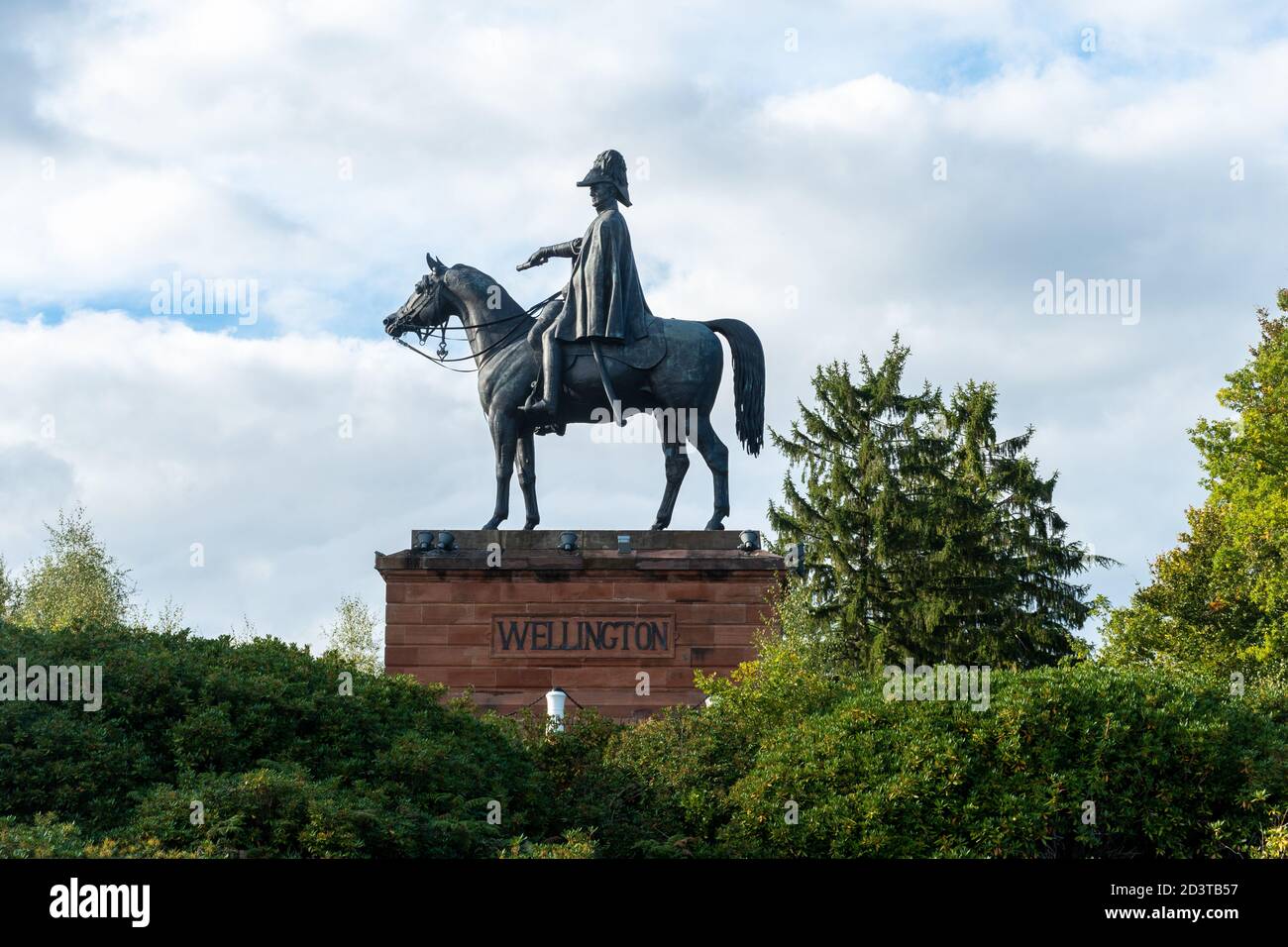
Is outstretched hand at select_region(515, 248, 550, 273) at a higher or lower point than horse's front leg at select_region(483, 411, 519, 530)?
Answer: higher

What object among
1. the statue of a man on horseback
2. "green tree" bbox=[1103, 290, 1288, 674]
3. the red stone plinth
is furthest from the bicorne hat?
"green tree" bbox=[1103, 290, 1288, 674]

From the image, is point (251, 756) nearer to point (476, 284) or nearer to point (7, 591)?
point (476, 284)

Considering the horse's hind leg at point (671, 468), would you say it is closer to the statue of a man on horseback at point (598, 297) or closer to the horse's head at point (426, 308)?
the statue of a man on horseback at point (598, 297)

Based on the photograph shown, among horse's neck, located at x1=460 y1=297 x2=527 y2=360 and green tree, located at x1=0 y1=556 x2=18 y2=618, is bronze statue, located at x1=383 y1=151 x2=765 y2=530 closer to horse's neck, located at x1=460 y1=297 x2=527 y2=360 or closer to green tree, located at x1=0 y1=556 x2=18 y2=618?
horse's neck, located at x1=460 y1=297 x2=527 y2=360

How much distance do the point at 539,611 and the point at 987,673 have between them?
766cm

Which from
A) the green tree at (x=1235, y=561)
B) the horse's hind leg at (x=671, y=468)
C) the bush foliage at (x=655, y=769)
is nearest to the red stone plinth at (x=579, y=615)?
the horse's hind leg at (x=671, y=468)

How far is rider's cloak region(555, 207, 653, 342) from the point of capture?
1884cm

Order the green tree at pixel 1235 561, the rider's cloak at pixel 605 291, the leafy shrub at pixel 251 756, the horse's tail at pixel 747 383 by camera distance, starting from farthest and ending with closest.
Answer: the green tree at pixel 1235 561 → the horse's tail at pixel 747 383 → the rider's cloak at pixel 605 291 → the leafy shrub at pixel 251 756

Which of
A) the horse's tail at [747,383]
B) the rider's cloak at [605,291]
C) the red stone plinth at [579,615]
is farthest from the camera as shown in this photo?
the horse's tail at [747,383]

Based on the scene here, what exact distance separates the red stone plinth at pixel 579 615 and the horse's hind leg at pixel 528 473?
976mm

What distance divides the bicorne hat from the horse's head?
8.21ft

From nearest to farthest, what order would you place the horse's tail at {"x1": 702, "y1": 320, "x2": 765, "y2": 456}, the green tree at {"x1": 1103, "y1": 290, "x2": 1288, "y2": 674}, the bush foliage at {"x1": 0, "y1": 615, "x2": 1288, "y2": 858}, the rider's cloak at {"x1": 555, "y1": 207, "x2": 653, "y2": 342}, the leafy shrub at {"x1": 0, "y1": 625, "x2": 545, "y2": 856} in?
the leafy shrub at {"x1": 0, "y1": 625, "x2": 545, "y2": 856} → the bush foliage at {"x1": 0, "y1": 615, "x2": 1288, "y2": 858} → the rider's cloak at {"x1": 555, "y1": 207, "x2": 653, "y2": 342} → the horse's tail at {"x1": 702, "y1": 320, "x2": 765, "y2": 456} → the green tree at {"x1": 1103, "y1": 290, "x2": 1288, "y2": 674}

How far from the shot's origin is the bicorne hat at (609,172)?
1945 centimetres
